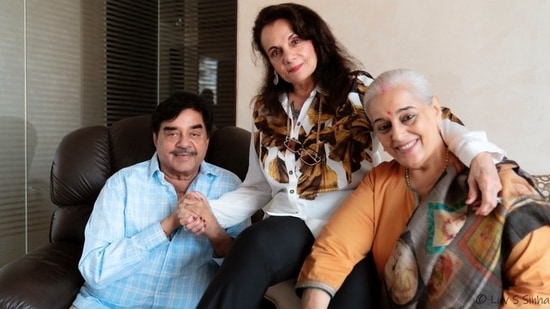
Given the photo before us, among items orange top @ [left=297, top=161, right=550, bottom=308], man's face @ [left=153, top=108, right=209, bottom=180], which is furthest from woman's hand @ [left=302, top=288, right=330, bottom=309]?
man's face @ [left=153, top=108, right=209, bottom=180]

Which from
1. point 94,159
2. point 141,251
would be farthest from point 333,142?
point 94,159

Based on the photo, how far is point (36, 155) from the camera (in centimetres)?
296

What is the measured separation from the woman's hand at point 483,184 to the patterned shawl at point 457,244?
30mm

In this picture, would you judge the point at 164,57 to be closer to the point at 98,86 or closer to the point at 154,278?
the point at 98,86

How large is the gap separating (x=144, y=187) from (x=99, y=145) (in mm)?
421

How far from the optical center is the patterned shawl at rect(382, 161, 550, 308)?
3.79 ft

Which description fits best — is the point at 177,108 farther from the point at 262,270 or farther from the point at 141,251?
the point at 262,270

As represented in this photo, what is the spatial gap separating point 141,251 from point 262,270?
54 centimetres

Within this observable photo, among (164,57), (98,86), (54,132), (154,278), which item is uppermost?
(164,57)

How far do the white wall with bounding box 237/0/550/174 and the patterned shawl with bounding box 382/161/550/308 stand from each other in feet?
2.89

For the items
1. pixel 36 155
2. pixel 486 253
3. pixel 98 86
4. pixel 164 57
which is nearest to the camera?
pixel 486 253

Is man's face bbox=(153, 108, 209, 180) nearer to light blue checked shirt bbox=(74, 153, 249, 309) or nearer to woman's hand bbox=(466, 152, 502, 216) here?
light blue checked shirt bbox=(74, 153, 249, 309)

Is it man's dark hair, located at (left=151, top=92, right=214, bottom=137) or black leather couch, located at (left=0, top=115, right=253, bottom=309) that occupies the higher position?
man's dark hair, located at (left=151, top=92, right=214, bottom=137)

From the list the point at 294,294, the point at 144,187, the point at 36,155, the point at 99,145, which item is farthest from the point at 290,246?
the point at 36,155
